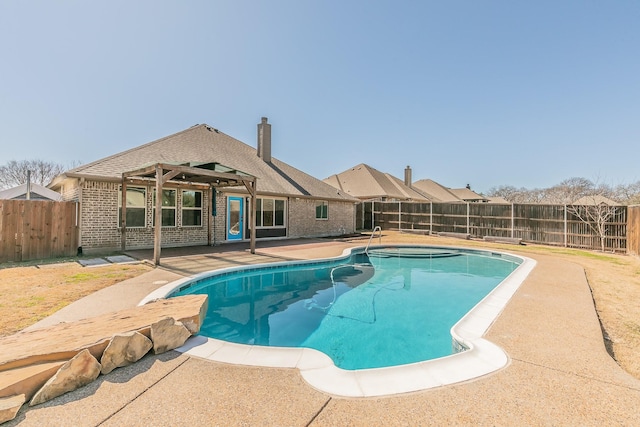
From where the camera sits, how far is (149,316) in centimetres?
384

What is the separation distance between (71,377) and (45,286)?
4.92 metres

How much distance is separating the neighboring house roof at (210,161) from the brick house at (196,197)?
31 millimetres

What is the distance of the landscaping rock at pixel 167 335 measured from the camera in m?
3.28

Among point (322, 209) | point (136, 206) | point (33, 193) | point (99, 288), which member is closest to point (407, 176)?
point (322, 209)

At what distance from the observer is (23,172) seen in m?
36.7

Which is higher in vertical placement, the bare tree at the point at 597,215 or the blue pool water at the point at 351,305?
the bare tree at the point at 597,215

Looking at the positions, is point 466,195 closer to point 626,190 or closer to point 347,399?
point 626,190

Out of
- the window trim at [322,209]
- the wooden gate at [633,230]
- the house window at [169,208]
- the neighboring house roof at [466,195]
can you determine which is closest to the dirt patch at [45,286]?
the house window at [169,208]

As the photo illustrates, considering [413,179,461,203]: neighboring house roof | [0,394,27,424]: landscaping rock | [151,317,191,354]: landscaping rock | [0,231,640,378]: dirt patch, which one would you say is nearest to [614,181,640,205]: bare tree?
[413,179,461,203]: neighboring house roof

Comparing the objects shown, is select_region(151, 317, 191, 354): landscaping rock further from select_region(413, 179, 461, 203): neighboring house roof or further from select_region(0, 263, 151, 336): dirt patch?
select_region(413, 179, 461, 203): neighboring house roof

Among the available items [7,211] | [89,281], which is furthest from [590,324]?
[7,211]

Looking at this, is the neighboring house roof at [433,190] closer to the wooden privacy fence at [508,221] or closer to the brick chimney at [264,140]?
the wooden privacy fence at [508,221]

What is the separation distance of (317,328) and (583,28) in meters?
15.6

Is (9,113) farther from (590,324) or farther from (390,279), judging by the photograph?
(590,324)
